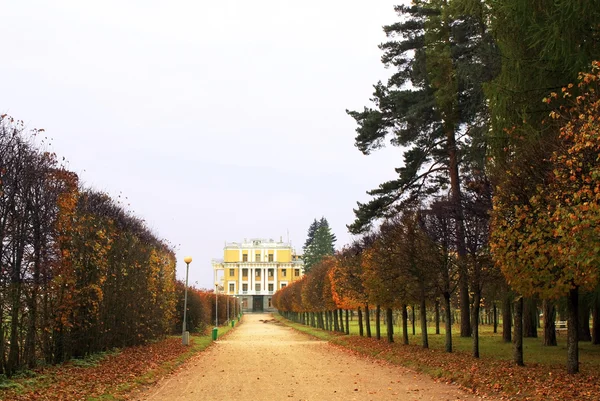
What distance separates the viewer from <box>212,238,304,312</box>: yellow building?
440 feet

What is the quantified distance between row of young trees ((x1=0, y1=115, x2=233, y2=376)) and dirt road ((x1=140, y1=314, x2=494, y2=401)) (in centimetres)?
354

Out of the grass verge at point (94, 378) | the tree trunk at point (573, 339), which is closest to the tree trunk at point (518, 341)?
the tree trunk at point (573, 339)

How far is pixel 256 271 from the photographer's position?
134750 mm

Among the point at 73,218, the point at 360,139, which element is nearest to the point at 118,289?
the point at 73,218

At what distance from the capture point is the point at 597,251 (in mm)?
9719

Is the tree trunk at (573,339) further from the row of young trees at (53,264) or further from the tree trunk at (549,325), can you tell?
the row of young trees at (53,264)

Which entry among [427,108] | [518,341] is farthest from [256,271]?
[518,341]

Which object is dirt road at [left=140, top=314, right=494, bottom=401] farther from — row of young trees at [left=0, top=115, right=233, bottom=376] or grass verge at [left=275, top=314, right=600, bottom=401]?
row of young trees at [left=0, top=115, right=233, bottom=376]

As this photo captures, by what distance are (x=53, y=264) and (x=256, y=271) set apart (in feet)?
393

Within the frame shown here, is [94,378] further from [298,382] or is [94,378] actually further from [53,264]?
[298,382]

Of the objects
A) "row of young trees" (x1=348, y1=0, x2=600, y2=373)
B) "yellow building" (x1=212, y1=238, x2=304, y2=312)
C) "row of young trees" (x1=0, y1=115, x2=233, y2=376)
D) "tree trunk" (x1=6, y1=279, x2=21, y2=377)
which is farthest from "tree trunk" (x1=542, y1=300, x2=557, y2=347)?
"yellow building" (x1=212, y1=238, x2=304, y2=312)

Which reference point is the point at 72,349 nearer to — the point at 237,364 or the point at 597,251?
the point at 237,364

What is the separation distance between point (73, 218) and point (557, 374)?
14.0 m

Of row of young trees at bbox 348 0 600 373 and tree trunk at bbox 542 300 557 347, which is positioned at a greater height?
row of young trees at bbox 348 0 600 373
